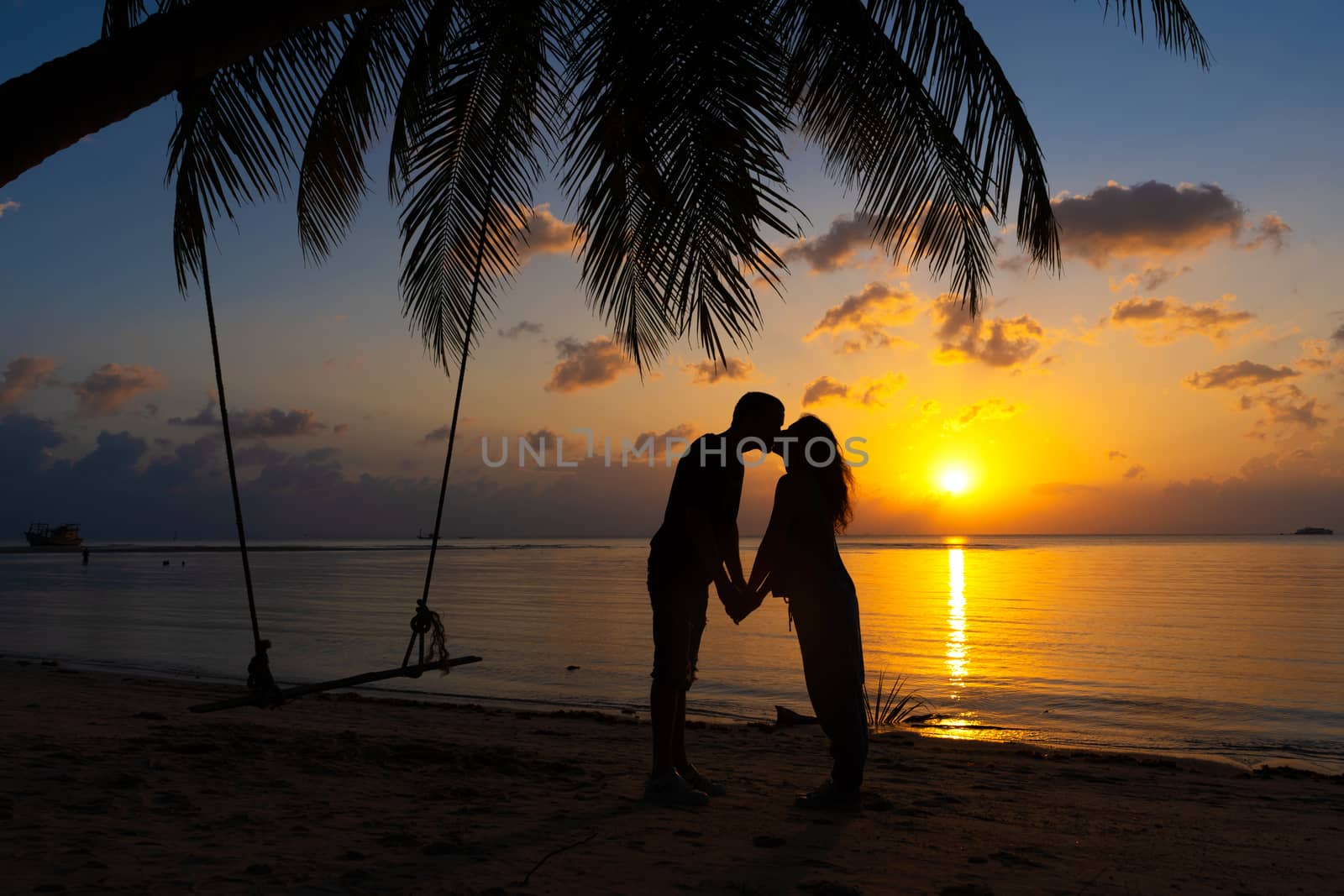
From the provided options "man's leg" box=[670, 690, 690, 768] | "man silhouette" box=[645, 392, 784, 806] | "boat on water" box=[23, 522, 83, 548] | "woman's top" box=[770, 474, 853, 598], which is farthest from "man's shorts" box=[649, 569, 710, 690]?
"boat on water" box=[23, 522, 83, 548]

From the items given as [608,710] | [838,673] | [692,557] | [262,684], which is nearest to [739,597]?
[692,557]

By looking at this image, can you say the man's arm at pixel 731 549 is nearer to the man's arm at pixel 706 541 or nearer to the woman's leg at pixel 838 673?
the man's arm at pixel 706 541

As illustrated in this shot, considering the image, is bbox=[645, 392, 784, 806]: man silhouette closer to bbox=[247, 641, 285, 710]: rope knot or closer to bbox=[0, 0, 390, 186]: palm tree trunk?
bbox=[247, 641, 285, 710]: rope knot

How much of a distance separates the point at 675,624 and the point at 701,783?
3.36ft

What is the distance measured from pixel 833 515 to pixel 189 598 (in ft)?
95.5

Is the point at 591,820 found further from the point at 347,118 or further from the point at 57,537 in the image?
the point at 57,537

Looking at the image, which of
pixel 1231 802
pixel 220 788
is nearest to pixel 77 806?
pixel 220 788

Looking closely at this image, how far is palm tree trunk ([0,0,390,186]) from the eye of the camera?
3.00 metres

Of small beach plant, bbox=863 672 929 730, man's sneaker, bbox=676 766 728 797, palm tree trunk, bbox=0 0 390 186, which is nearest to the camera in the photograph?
palm tree trunk, bbox=0 0 390 186

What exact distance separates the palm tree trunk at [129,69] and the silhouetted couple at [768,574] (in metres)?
2.55

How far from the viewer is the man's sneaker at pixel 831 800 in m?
4.60

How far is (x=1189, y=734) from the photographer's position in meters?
9.37

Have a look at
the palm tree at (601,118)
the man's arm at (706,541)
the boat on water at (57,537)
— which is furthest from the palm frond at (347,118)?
the boat on water at (57,537)

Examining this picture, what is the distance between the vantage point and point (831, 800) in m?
4.63
